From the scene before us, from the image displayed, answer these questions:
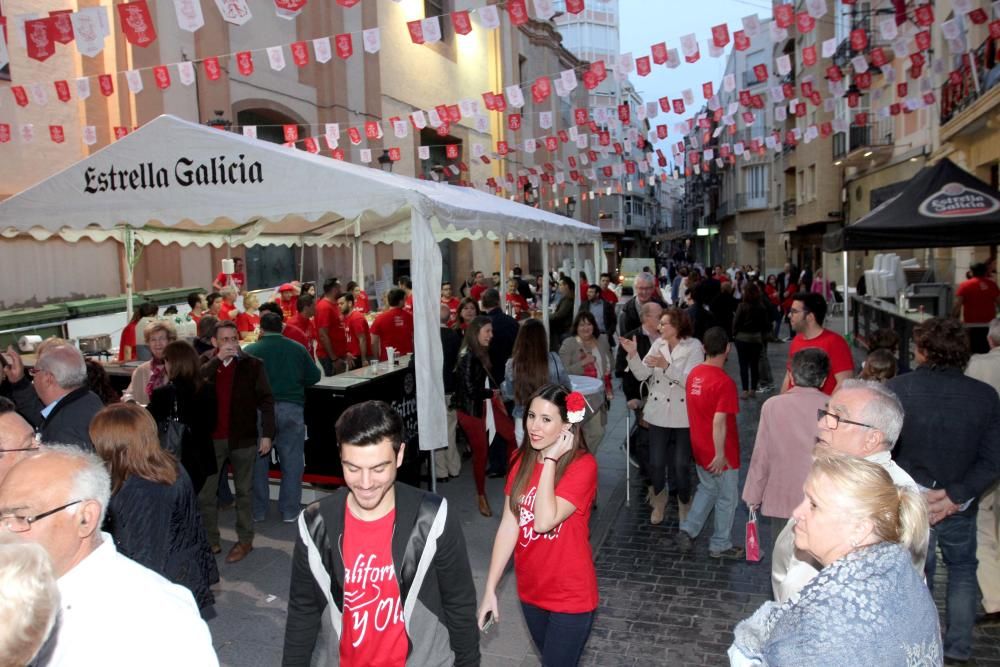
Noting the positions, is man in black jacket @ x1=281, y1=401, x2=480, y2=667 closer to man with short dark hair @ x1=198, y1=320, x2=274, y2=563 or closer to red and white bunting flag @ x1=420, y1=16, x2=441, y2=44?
man with short dark hair @ x1=198, y1=320, x2=274, y2=563

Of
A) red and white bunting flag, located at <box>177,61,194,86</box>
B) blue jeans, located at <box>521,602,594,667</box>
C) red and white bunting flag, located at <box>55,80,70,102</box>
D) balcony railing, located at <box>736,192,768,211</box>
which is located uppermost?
balcony railing, located at <box>736,192,768,211</box>

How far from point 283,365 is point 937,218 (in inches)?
280

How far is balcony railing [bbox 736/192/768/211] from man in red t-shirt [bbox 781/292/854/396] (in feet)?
146

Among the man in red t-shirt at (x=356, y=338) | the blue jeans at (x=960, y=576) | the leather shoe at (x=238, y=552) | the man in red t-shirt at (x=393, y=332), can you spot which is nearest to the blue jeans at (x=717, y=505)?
the blue jeans at (x=960, y=576)

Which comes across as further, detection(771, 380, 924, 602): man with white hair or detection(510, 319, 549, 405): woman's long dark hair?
detection(510, 319, 549, 405): woman's long dark hair

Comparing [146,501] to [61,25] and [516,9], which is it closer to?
[61,25]

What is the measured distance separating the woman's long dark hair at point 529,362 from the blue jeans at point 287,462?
2078 mm

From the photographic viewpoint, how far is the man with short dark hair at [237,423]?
580cm

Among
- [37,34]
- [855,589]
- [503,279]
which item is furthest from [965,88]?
[855,589]

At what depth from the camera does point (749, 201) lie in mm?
49562

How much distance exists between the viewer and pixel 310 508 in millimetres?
2615

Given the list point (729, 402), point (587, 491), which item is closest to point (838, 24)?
point (729, 402)

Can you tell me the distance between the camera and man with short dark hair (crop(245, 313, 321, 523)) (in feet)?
21.3

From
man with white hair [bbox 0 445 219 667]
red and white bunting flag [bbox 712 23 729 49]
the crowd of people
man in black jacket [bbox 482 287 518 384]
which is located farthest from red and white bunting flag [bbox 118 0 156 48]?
man with white hair [bbox 0 445 219 667]
